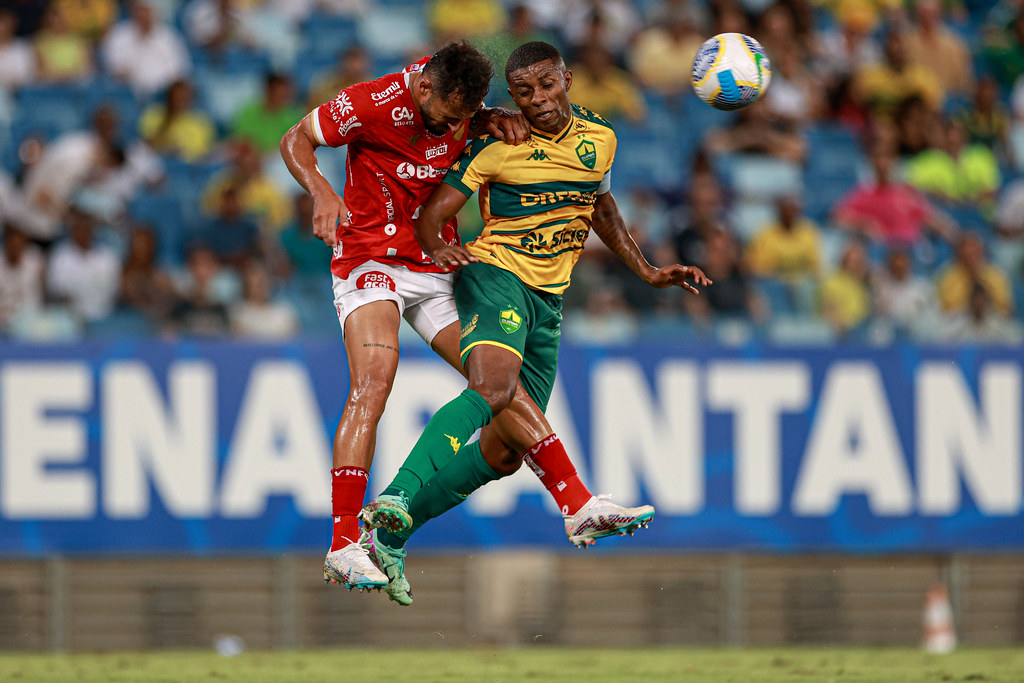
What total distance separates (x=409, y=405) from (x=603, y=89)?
4297mm

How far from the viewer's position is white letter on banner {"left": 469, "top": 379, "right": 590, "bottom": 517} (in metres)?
9.50

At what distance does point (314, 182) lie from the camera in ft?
19.9

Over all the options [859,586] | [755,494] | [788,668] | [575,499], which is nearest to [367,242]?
[575,499]

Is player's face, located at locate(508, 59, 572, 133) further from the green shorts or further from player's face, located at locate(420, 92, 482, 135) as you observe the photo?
the green shorts

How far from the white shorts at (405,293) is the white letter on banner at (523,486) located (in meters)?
2.95

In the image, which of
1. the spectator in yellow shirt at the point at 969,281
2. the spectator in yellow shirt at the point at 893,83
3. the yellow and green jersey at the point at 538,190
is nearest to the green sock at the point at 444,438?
the yellow and green jersey at the point at 538,190

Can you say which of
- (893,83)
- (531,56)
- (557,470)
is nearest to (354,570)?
(557,470)

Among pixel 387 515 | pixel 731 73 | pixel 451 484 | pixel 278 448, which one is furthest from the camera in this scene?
pixel 278 448

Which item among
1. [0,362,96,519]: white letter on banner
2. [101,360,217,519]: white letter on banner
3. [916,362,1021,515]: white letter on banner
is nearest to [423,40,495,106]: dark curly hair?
[101,360,217,519]: white letter on banner

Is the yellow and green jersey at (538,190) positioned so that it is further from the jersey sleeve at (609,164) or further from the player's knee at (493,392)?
the player's knee at (493,392)

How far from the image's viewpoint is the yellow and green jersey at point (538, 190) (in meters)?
6.36

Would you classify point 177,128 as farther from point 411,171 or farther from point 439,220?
point 439,220

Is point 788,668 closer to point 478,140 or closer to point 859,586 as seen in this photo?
point 859,586

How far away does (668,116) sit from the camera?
12.8 meters
